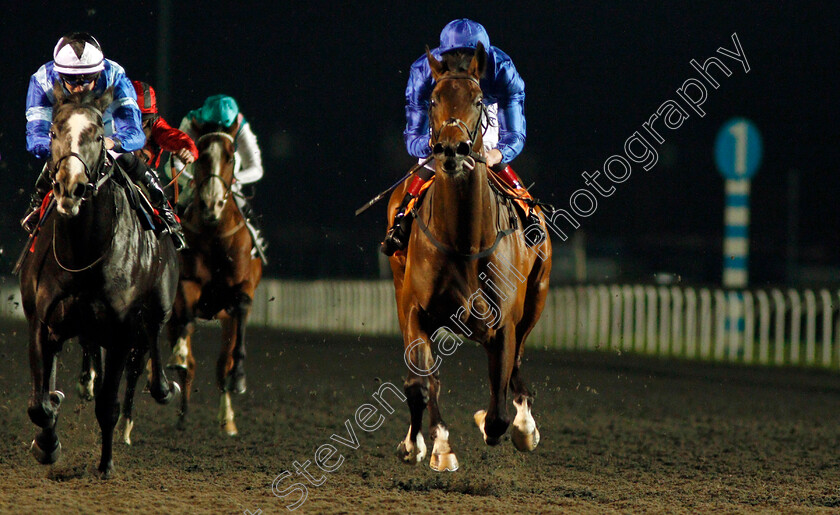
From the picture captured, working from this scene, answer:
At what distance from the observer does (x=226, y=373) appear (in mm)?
8031

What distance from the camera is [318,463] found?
672cm

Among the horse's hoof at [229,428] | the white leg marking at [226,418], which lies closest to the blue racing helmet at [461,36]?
the white leg marking at [226,418]

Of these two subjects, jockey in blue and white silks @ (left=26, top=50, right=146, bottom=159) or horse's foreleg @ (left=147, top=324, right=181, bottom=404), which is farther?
horse's foreleg @ (left=147, top=324, right=181, bottom=404)

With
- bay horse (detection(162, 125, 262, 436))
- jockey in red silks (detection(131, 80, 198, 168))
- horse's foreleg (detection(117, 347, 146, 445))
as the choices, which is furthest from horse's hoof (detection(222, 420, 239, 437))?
jockey in red silks (detection(131, 80, 198, 168))

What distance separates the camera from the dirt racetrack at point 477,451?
5551 millimetres

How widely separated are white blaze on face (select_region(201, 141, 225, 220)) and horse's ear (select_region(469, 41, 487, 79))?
331 centimetres

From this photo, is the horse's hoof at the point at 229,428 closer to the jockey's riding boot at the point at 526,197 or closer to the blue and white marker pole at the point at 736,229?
the jockey's riding boot at the point at 526,197

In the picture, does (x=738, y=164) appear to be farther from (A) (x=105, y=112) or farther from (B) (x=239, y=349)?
(A) (x=105, y=112)

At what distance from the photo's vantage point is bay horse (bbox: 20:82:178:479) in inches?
205

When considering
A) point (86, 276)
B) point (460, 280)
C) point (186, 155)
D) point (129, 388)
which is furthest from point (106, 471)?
point (460, 280)

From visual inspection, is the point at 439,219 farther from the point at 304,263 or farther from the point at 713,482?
the point at 304,263

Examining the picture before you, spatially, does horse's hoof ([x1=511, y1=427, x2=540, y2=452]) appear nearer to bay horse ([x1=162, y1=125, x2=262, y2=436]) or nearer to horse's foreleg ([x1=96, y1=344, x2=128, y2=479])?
horse's foreleg ([x1=96, y1=344, x2=128, y2=479])

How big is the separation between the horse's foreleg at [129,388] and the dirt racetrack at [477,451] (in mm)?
148

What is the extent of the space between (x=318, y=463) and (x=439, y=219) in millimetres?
2092
